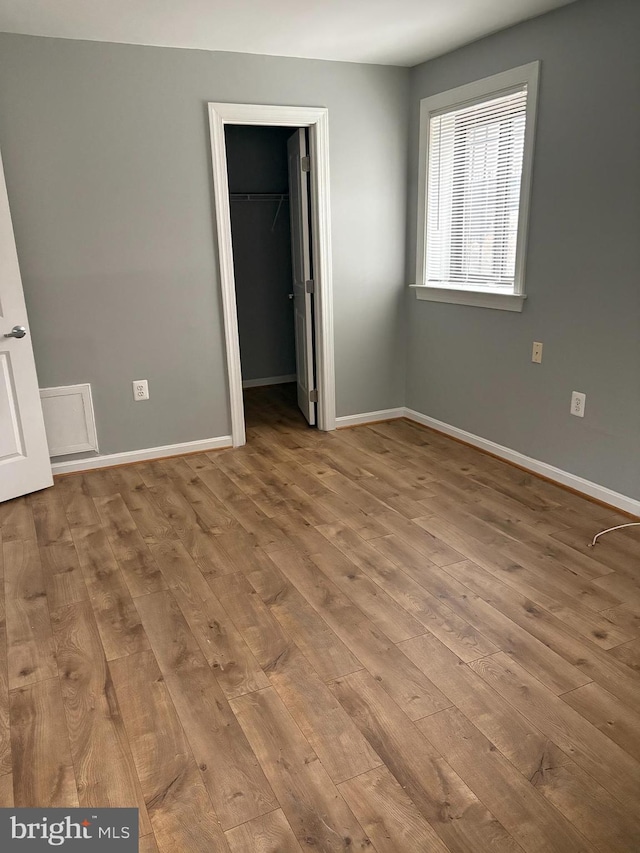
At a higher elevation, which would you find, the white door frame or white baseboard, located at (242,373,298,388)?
the white door frame

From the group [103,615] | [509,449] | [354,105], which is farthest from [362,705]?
[354,105]

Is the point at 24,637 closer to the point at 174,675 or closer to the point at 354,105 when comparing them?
the point at 174,675

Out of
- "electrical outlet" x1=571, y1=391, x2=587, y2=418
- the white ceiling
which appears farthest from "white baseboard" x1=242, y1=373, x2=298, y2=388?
"electrical outlet" x1=571, y1=391, x2=587, y2=418

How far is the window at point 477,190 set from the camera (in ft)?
11.8

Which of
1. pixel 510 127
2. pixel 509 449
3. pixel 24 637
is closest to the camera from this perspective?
pixel 24 637

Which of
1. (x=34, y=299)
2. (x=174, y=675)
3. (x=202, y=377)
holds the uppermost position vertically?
(x=34, y=299)

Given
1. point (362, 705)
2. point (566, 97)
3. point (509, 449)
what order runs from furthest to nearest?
point (509, 449) → point (566, 97) → point (362, 705)

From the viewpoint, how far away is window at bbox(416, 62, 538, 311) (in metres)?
3.59

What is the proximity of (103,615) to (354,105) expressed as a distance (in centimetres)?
352

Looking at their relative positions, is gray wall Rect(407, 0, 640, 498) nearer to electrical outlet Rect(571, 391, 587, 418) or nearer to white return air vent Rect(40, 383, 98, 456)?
electrical outlet Rect(571, 391, 587, 418)

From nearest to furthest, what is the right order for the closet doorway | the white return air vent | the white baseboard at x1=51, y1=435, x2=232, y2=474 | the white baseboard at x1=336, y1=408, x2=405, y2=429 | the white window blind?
the white window blind
the white return air vent
the white baseboard at x1=51, y1=435, x2=232, y2=474
the white baseboard at x1=336, y1=408, x2=405, y2=429
the closet doorway

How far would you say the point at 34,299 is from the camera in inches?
146

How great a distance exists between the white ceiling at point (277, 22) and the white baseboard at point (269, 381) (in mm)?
3024

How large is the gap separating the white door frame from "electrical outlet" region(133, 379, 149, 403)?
551mm
